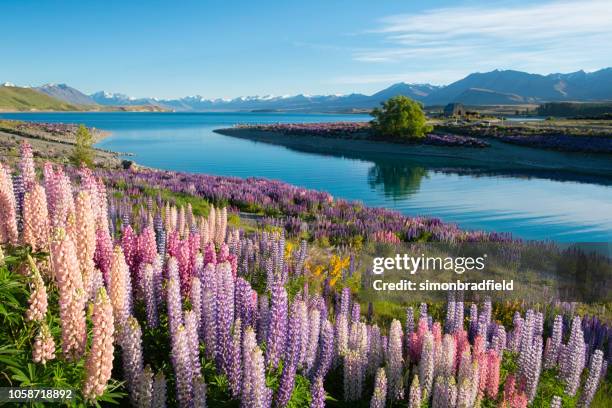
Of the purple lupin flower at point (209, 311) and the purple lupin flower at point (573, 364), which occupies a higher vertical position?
the purple lupin flower at point (209, 311)

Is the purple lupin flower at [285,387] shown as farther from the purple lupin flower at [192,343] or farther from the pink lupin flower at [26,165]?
the pink lupin flower at [26,165]

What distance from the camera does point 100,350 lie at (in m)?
3.32

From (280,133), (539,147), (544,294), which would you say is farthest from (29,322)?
(280,133)

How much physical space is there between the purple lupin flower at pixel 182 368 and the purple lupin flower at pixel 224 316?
44cm

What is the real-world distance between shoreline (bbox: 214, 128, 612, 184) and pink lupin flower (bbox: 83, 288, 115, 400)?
49.1 metres

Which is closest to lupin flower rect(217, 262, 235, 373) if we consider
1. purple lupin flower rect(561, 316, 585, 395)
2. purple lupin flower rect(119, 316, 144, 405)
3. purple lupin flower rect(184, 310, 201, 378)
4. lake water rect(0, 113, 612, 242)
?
purple lupin flower rect(184, 310, 201, 378)

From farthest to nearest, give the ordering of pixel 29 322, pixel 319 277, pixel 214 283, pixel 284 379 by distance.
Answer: pixel 319 277
pixel 214 283
pixel 284 379
pixel 29 322

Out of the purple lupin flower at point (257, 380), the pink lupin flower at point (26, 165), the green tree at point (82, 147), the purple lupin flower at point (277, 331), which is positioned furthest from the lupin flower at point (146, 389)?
the green tree at point (82, 147)

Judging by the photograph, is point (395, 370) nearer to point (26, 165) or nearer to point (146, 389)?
point (146, 389)

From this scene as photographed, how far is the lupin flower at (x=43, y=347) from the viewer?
11.4 ft

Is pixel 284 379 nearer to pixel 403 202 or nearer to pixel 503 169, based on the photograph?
pixel 403 202

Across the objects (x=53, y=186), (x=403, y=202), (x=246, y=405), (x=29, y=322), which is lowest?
(x=403, y=202)

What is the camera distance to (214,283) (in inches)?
189

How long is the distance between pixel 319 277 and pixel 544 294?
18.1 feet
